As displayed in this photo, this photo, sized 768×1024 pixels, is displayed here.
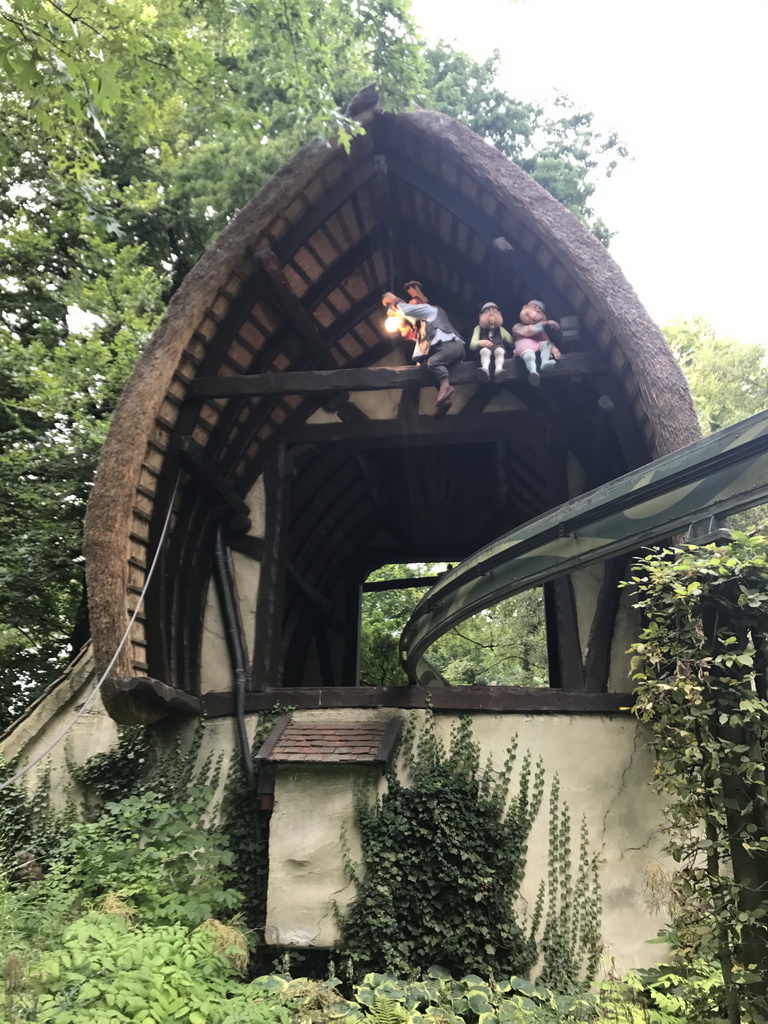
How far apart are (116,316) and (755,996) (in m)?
8.38

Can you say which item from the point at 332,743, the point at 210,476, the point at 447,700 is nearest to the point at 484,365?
the point at 210,476

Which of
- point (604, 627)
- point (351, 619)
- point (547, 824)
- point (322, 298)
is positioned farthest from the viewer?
point (351, 619)

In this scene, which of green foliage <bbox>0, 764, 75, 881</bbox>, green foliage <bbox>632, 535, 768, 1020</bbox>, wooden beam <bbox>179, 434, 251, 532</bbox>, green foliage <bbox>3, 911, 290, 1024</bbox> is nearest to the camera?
green foliage <bbox>632, 535, 768, 1020</bbox>

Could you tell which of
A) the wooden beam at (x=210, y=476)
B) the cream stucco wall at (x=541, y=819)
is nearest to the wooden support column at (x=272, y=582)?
the wooden beam at (x=210, y=476)

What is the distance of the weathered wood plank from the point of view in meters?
4.50

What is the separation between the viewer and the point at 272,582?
5.50 m

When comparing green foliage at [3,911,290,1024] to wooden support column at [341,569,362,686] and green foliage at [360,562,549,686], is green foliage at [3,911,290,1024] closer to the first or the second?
wooden support column at [341,569,362,686]

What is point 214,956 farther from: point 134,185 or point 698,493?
point 134,185

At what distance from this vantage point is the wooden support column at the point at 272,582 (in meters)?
5.21

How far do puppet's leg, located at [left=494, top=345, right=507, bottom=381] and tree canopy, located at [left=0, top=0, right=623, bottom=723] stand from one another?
71.3 inches

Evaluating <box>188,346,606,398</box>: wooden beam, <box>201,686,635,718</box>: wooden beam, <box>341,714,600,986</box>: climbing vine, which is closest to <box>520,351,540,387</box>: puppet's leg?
<box>188,346,606,398</box>: wooden beam

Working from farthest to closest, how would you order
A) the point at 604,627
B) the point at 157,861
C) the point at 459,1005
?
the point at 604,627
the point at 157,861
the point at 459,1005

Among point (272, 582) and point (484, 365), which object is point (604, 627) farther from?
point (272, 582)

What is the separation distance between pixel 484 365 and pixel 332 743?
2728mm
